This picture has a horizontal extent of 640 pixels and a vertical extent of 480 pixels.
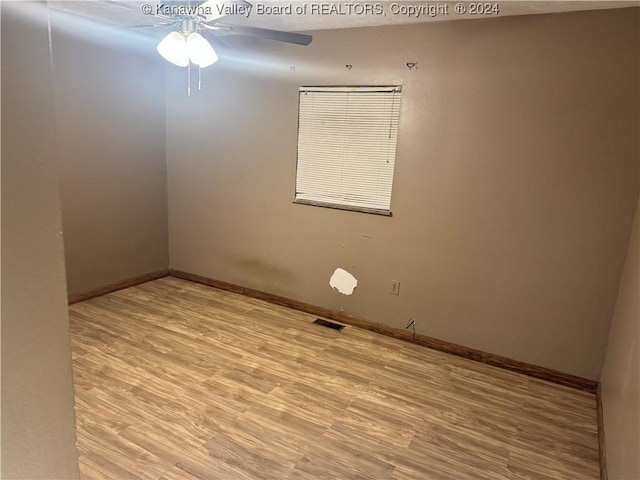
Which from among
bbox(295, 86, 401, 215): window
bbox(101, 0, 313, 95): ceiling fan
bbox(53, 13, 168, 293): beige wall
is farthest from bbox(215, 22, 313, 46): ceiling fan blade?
bbox(53, 13, 168, 293): beige wall

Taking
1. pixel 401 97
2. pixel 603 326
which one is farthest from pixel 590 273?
pixel 401 97

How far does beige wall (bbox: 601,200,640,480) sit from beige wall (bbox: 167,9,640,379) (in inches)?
9.4

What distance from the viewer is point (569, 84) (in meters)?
2.79

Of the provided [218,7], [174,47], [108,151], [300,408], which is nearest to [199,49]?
[174,47]

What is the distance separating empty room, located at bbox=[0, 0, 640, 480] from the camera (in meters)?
2.33

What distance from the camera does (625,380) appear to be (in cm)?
211

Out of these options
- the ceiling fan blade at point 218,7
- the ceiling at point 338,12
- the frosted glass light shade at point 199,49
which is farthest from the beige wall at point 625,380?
the frosted glass light shade at point 199,49

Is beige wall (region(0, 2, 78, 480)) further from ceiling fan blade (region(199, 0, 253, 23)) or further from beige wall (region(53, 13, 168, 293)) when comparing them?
beige wall (region(53, 13, 168, 293))

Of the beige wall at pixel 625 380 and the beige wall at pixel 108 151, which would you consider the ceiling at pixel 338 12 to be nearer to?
the beige wall at pixel 108 151

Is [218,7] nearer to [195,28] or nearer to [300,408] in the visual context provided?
[195,28]

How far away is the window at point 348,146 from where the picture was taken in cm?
342

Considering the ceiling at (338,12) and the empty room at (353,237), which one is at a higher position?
the ceiling at (338,12)

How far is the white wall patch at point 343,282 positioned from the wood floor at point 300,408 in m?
0.35

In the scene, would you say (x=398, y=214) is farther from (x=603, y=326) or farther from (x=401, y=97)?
(x=603, y=326)
